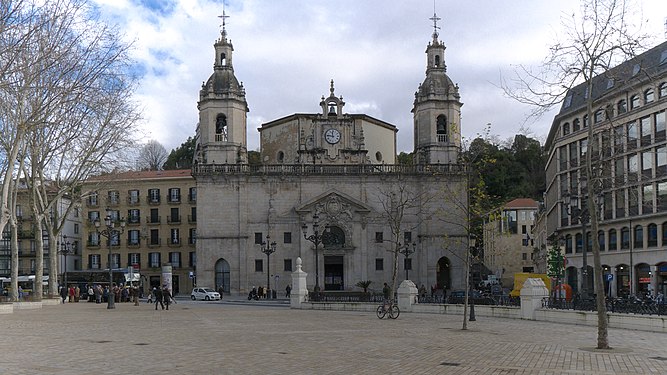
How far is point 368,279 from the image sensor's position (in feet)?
213

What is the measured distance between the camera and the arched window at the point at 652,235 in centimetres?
5028

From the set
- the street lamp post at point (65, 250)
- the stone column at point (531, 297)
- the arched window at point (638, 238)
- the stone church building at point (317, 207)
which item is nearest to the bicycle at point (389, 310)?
the stone column at point (531, 297)

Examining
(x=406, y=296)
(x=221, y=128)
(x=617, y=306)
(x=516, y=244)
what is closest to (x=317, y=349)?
(x=617, y=306)

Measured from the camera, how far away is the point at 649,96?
167 feet

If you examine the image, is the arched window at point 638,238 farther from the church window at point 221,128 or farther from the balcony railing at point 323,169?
the church window at point 221,128

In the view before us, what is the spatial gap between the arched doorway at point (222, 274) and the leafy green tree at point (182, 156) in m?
40.9

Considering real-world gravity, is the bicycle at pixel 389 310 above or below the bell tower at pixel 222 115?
below

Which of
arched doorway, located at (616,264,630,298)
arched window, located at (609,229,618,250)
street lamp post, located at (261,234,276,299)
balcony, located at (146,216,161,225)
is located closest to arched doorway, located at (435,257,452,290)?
arched window, located at (609,229,618,250)

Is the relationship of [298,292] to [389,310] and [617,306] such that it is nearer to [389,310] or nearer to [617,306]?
[389,310]

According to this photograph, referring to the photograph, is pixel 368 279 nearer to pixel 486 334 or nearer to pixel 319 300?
pixel 319 300

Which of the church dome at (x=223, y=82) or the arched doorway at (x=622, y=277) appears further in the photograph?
the church dome at (x=223, y=82)

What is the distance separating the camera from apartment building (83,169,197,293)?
79.0 m

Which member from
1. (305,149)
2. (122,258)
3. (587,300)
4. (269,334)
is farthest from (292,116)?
(269,334)

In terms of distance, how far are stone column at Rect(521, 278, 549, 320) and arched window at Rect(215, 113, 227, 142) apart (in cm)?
4185
